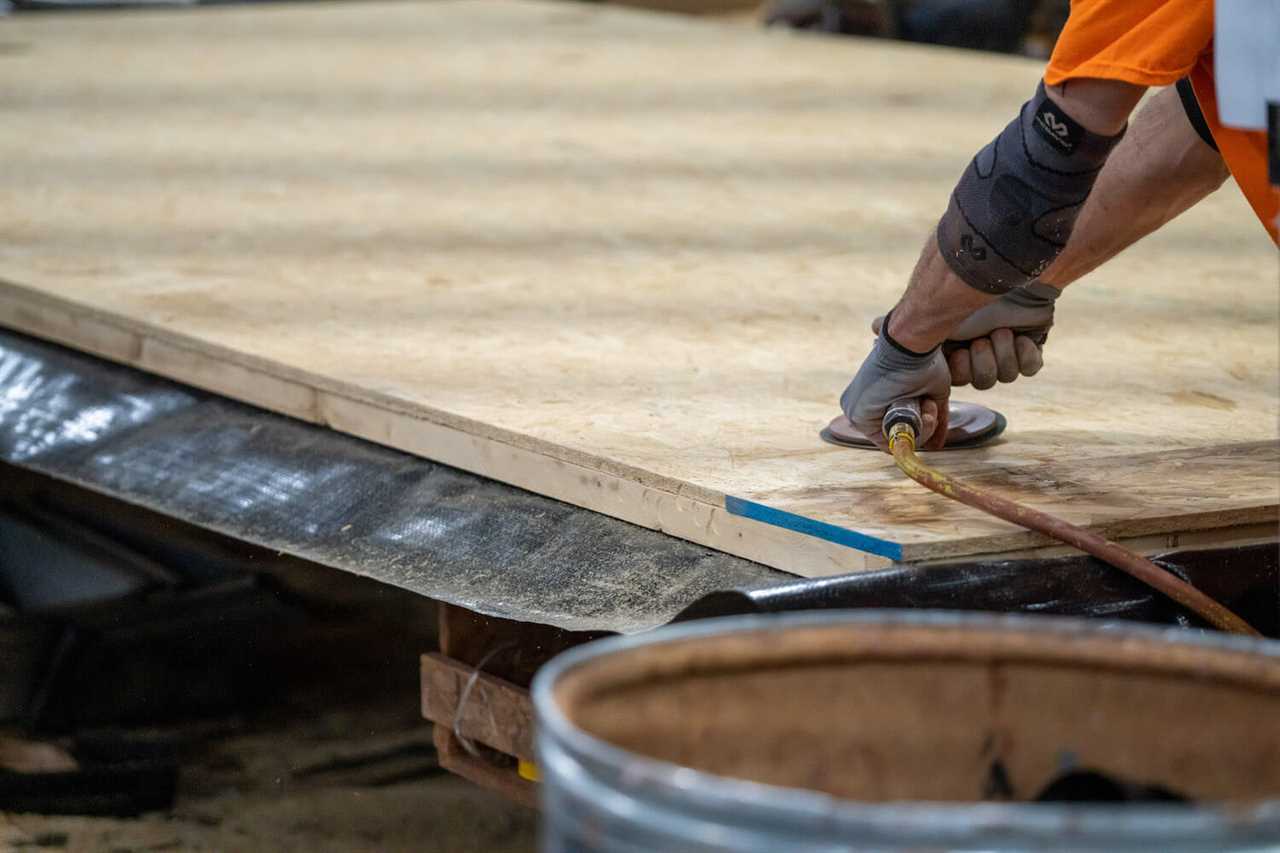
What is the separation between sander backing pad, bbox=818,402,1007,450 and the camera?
7.04ft

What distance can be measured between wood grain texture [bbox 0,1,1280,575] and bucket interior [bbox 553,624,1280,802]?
0.65 metres

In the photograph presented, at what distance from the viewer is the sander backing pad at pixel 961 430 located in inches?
84.5

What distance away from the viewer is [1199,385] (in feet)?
8.21

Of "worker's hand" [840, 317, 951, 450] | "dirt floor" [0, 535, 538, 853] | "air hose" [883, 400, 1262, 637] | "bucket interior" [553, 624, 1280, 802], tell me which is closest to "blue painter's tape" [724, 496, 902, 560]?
"air hose" [883, 400, 1262, 637]

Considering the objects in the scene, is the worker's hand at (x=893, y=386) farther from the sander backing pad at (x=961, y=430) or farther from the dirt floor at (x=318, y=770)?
the dirt floor at (x=318, y=770)

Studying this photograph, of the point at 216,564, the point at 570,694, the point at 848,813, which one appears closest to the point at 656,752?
the point at 570,694

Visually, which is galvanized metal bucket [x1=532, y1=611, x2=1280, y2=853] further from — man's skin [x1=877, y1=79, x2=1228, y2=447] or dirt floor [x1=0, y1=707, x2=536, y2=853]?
dirt floor [x1=0, y1=707, x2=536, y2=853]

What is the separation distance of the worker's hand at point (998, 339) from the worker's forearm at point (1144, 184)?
0.06 m

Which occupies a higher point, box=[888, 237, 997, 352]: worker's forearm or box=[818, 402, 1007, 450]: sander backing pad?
box=[888, 237, 997, 352]: worker's forearm

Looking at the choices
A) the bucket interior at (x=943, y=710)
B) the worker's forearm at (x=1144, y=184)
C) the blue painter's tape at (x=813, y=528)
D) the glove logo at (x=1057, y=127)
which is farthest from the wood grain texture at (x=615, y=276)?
the bucket interior at (x=943, y=710)

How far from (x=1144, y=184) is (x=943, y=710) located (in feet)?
3.97

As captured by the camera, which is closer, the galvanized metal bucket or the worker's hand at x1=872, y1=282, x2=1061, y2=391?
the galvanized metal bucket

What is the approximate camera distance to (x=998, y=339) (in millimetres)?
2105

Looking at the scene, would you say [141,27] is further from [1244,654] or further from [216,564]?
[1244,654]
